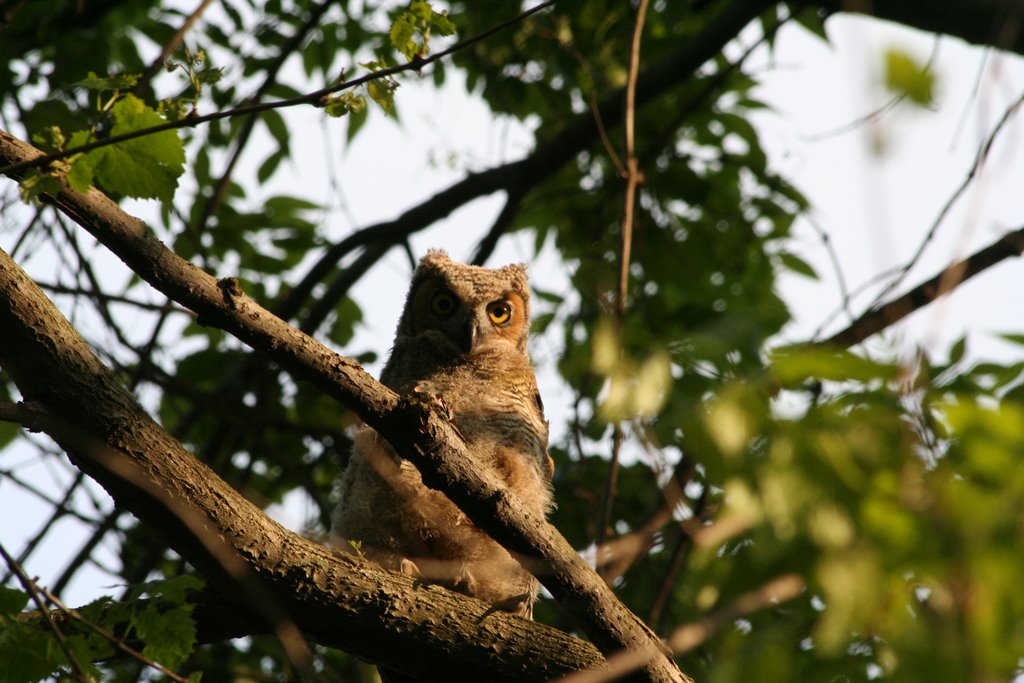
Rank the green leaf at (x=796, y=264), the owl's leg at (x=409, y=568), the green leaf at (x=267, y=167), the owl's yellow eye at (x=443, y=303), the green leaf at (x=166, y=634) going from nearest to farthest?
the green leaf at (x=166, y=634), the owl's leg at (x=409, y=568), the owl's yellow eye at (x=443, y=303), the green leaf at (x=267, y=167), the green leaf at (x=796, y=264)

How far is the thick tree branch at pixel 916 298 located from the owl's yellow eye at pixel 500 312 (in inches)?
54.0

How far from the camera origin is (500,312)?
4.27 m

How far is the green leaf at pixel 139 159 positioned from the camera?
7.01ft

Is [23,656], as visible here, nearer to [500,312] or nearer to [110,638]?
[110,638]

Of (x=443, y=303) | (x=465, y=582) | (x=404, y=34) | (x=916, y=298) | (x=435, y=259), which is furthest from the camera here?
(x=435, y=259)

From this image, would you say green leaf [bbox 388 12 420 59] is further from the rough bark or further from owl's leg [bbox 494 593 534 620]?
owl's leg [bbox 494 593 534 620]

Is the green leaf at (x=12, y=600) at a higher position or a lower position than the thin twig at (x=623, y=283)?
lower

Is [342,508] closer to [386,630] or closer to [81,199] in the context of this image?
[386,630]

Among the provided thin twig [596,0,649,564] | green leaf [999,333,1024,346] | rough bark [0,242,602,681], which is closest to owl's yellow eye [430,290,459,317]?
thin twig [596,0,649,564]

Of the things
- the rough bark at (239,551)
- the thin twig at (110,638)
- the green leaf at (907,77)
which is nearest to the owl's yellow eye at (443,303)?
the rough bark at (239,551)

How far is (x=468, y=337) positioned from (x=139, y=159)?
191cm

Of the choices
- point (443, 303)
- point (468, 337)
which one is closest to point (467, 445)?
point (468, 337)

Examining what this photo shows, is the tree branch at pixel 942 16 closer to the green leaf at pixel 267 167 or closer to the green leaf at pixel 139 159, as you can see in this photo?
the green leaf at pixel 267 167

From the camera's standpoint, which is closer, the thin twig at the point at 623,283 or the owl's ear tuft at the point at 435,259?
the thin twig at the point at 623,283
